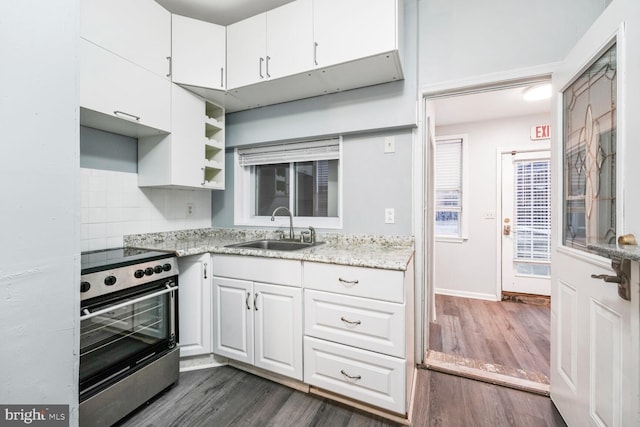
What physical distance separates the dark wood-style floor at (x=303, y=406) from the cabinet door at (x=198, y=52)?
2129 millimetres

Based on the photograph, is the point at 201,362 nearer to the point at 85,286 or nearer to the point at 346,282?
the point at 85,286

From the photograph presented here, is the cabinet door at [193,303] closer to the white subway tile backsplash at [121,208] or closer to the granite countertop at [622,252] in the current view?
the white subway tile backsplash at [121,208]

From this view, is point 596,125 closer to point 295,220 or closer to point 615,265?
point 615,265

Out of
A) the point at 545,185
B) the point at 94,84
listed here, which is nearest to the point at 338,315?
the point at 94,84

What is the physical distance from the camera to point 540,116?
3.32 meters

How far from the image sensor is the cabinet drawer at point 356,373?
1.41 m

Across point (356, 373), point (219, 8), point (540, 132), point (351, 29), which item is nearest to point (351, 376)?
point (356, 373)

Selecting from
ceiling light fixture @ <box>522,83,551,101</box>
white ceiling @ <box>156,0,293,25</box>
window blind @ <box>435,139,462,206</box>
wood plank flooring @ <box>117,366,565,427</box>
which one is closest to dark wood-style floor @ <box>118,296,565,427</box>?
wood plank flooring @ <box>117,366,565,427</box>

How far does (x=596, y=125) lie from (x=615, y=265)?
2.17ft

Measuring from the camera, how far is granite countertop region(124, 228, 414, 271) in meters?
1.53

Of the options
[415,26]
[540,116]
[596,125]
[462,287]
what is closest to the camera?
[596,125]

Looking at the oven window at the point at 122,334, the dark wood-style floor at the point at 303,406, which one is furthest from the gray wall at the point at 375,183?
the oven window at the point at 122,334

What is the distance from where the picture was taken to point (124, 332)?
151cm

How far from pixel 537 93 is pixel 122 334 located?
400 cm
